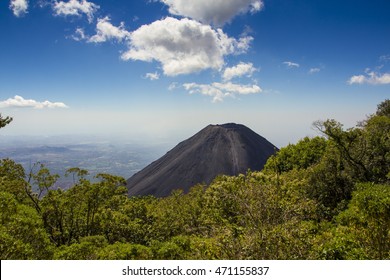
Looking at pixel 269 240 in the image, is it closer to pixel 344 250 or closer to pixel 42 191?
pixel 344 250

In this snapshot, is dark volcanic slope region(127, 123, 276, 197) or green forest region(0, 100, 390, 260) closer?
green forest region(0, 100, 390, 260)

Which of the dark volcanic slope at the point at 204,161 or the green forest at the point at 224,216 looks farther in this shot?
the dark volcanic slope at the point at 204,161

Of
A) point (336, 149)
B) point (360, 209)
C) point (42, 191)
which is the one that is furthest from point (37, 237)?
point (336, 149)

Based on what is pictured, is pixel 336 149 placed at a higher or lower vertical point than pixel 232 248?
higher
